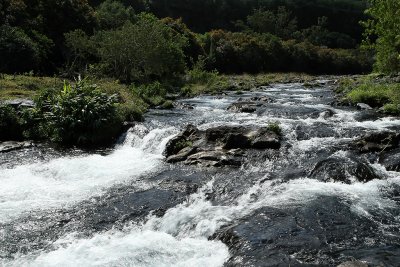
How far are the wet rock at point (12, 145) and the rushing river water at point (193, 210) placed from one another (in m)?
0.68

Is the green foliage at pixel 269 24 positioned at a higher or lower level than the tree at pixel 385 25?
higher

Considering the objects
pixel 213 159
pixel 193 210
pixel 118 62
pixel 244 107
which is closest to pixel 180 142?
pixel 213 159

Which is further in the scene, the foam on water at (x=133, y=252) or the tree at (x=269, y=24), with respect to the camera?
the tree at (x=269, y=24)

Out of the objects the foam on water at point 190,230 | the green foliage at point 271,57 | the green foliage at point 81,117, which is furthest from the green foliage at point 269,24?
the foam on water at point 190,230

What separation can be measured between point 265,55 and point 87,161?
59.0m

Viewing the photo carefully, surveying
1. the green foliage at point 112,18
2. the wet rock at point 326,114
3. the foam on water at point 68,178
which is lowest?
the foam on water at point 68,178

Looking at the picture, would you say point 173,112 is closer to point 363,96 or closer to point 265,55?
point 363,96

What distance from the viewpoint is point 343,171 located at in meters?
14.0

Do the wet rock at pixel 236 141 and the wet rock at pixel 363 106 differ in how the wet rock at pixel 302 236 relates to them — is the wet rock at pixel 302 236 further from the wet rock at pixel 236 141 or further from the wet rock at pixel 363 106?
the wet rock at pixel 363 106

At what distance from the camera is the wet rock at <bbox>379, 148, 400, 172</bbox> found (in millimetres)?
14859

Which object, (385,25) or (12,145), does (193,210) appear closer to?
(12,145)

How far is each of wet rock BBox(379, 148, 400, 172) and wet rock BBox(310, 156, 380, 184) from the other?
0.96m

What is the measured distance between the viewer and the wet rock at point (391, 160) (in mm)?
14859

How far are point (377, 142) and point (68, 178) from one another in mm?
12766
